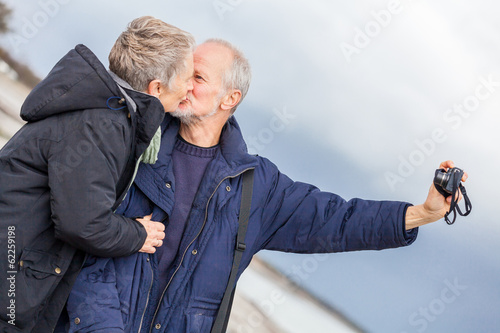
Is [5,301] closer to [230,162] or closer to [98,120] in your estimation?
[98,120]

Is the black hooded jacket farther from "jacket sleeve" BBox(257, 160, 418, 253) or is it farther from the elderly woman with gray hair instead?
"jacket sleeve" BBox(257, 160, 418, 253)

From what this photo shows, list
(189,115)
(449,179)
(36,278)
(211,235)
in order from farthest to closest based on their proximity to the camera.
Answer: (189,115) → (211,235) → (449,179) → (36,278)

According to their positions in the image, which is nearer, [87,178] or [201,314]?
[87,178]

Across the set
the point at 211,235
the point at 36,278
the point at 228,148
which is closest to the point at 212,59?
the point at 228,148

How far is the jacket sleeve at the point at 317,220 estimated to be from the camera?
2.65 m

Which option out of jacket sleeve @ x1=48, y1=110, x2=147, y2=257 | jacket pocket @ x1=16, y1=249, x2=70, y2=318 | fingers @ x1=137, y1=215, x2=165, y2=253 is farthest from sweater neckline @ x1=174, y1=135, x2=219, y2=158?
jacket pocket @ x1=16, y1=249, x2=70, y2=318

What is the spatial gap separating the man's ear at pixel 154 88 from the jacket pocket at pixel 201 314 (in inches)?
31.0

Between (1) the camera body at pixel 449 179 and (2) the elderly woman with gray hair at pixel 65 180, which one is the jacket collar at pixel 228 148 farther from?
(1) the camera body at pixel 449 179

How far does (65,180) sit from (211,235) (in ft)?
2.38

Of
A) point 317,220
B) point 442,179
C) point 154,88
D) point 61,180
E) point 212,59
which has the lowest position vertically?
point 61,180

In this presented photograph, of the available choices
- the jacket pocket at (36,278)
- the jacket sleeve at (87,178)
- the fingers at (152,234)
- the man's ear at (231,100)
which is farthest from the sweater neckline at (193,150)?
the jacket pocket at (36,278)

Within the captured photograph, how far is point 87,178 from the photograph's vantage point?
2004 mm

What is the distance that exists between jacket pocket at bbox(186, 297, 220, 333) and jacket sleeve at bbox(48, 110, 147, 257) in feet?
1.87

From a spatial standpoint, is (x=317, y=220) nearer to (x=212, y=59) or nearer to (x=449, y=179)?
(x=449, y=179)
